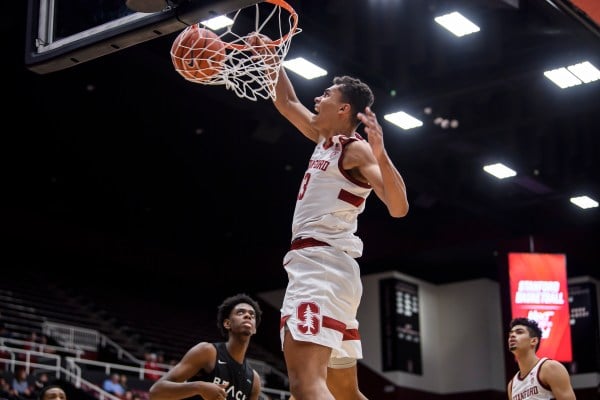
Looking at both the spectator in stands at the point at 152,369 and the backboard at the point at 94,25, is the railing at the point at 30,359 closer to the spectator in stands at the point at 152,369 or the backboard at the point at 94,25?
the spectator in stands at the point at 152,369

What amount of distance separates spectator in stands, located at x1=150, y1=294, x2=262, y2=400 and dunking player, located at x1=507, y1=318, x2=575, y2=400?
235 cm

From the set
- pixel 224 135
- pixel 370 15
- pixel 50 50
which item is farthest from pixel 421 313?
pixel 50 50

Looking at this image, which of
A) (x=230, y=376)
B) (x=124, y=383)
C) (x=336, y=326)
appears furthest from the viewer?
(x=124, y=383)

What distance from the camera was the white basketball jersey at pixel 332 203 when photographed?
4.55 meters

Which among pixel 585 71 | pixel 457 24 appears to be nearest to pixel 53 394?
pixel 457 24

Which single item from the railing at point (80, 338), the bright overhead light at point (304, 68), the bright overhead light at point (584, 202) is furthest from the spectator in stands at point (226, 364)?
the bright overhead light at point (584, 202)

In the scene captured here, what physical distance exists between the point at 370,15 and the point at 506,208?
26.9 feet

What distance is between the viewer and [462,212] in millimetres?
20625

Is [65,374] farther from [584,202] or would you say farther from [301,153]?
[584,202]

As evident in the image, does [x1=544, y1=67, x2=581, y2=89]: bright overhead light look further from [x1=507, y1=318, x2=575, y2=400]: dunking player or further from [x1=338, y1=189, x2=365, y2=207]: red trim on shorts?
[x1=338, y1=189, x2=365, y2=207]: red trim on shorts

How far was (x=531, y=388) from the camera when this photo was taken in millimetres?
7695

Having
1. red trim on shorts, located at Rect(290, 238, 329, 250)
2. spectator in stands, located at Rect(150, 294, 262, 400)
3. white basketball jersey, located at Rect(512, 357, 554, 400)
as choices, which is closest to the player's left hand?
red trim on shorts, located at Rect(290, 238, 329, 250)

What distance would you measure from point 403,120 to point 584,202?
5080mm

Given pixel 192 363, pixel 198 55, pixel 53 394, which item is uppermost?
pixel 198 55
